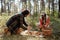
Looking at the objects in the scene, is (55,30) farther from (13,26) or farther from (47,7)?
(13,26)

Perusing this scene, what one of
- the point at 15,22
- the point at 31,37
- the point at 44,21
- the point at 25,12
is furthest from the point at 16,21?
the point at 44,21

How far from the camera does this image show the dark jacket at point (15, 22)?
4.17 m

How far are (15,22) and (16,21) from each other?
0.03 m

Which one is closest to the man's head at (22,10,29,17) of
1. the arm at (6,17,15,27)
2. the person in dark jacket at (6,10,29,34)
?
the person in dark jacket at (6,10,29,34)

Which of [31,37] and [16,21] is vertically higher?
[16,21]

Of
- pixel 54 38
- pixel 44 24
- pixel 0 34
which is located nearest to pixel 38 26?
pixel 44 24

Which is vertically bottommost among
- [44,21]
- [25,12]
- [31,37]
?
[31,37]

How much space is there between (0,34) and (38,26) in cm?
73

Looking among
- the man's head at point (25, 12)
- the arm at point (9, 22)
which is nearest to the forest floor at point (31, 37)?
the arm at point (9, 22)

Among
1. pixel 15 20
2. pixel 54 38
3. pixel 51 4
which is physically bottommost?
pixel 54 38

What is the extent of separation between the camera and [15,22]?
4215mm

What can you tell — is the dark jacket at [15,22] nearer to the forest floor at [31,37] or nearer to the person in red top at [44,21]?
the forest floor at [31,37]

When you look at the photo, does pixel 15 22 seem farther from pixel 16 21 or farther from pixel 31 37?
pixel 31 37

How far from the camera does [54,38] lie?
408 centimetres
